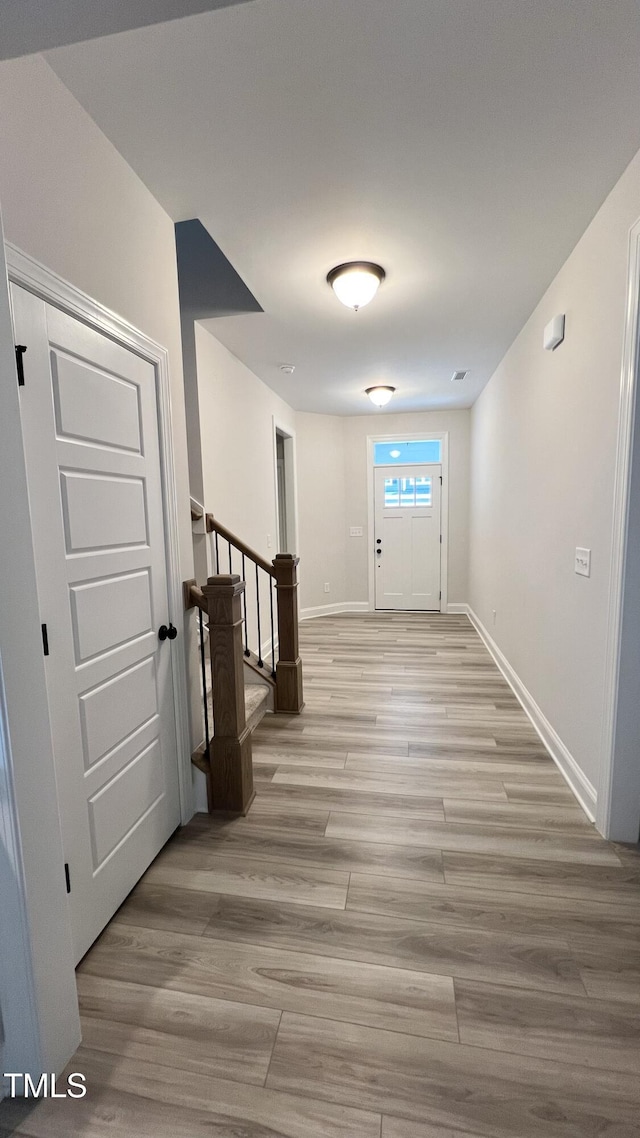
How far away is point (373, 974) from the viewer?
136 cm

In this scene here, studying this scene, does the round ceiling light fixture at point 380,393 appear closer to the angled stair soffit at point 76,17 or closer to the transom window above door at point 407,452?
the transom window above door at point 407,452

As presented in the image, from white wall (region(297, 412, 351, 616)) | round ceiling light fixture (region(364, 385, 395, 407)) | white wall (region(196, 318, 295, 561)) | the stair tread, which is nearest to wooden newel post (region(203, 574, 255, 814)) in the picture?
the stair tread

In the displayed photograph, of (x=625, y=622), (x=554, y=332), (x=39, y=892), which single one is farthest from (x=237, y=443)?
(x=39, y=892)

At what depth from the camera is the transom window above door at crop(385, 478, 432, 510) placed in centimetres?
617

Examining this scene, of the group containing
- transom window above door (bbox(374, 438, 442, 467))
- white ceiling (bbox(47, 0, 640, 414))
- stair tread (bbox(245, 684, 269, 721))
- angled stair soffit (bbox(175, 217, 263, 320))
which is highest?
angled stair soffit (bbox(175, 217, 263, 320))

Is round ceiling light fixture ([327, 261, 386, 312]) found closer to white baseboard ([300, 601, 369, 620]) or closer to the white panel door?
the white panel door

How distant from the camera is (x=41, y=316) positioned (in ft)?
4.08

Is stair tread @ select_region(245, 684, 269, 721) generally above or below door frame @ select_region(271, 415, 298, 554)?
below

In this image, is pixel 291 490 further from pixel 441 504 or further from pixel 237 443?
pixel 441 504

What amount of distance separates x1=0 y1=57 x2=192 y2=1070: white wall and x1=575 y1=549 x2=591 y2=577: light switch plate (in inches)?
83.8

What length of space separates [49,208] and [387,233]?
57.7 inches

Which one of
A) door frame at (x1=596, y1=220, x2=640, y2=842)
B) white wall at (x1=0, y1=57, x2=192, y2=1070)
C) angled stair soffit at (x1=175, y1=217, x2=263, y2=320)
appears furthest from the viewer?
angled stair soffit at (x1=175, y1=217, x2=263, y2=320)

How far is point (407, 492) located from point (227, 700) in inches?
187

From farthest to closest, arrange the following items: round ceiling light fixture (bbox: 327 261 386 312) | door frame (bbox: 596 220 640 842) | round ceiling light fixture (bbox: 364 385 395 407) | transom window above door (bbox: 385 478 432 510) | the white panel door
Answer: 1. transom window above door (bbox: 385 478 432 510)
2. round ceiling light fixture (bbox: 364 385 395 407)
3. round ceiling light fixture (bbox: 327 261 386 312)
4. door frame (bbox: 596 220 640 842)
5. the white panel door
